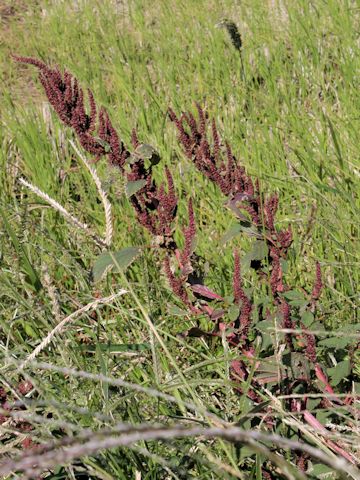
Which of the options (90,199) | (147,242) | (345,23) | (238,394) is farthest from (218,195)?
(345,23)

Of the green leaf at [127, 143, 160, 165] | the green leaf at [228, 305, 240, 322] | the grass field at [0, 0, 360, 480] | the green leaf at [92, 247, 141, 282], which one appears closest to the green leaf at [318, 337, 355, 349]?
the grass field at [0, 0, 360, 480]

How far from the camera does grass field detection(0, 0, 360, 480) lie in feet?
5.06

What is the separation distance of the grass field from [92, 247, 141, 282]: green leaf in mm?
112

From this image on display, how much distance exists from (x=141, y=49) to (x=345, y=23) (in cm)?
114

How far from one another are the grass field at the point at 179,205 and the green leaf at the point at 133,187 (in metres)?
0.07

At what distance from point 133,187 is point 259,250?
33 centimetres

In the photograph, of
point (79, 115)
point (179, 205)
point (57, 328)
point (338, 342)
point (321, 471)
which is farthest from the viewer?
point (179, 205)

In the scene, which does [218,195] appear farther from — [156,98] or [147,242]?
[156,98]

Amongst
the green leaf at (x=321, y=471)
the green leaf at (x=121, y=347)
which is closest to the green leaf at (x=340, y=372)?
the green leaf at (x=321, y=471)

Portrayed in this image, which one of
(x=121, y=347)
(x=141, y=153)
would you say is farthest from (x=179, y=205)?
(x=141, y=153)

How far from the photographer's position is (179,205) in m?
2.65

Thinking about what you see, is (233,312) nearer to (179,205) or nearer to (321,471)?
(321,471)

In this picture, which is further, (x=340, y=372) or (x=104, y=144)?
(x=104, y=144)

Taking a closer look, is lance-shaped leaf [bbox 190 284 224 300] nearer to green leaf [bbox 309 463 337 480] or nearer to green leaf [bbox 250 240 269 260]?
green leaf [bbox 250 240 269 260]
